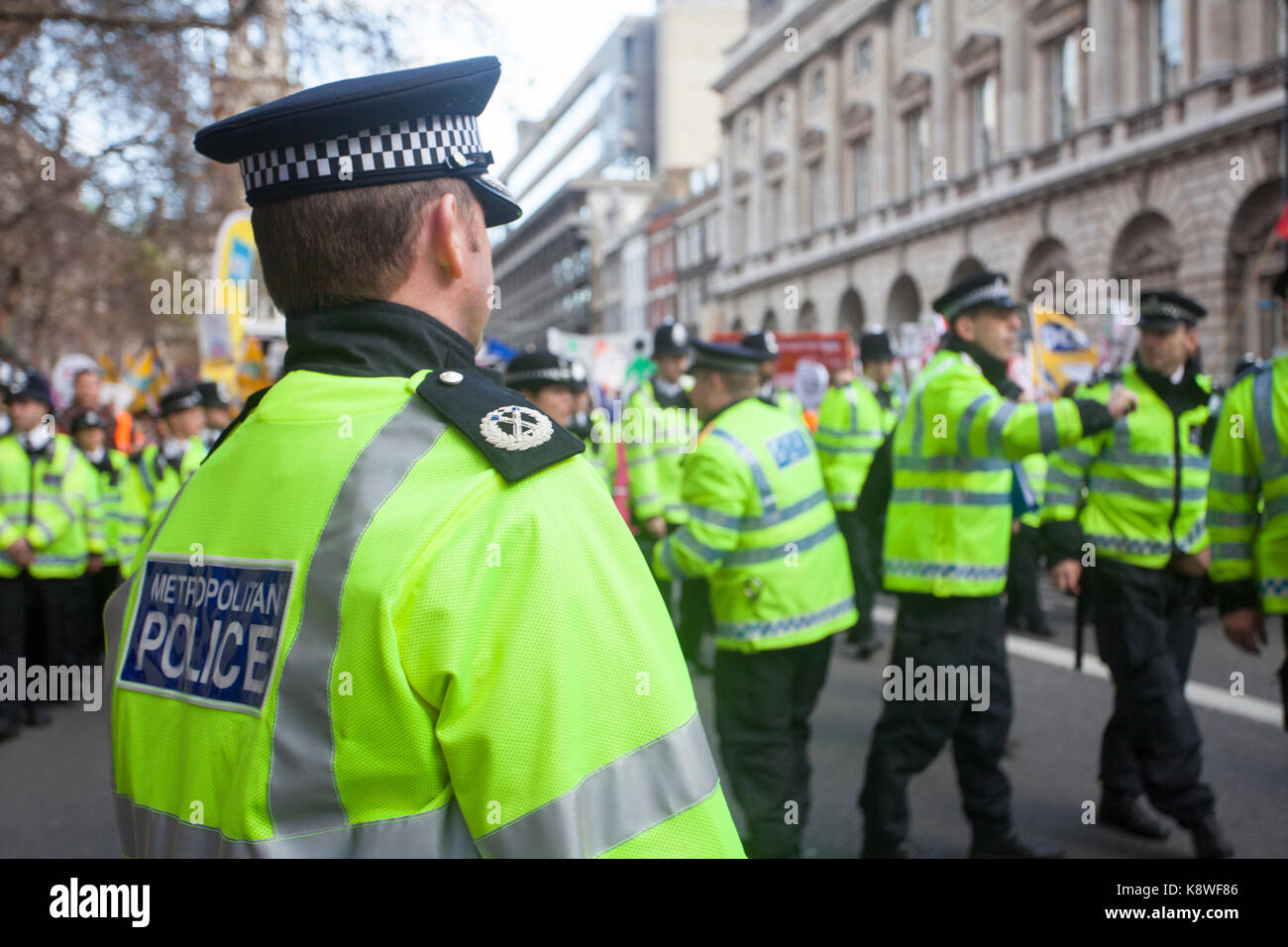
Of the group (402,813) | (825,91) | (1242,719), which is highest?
(825,91)

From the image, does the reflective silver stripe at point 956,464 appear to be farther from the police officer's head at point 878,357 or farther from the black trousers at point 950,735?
the police officer's head at point 878,357

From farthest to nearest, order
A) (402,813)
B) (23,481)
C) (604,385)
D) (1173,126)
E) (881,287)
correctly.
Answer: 1. (881,287)
2. (1173,126)
3. (604,385)
4. (23,481)
5. (402,813)

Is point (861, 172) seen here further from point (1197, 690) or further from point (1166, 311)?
point (1166, 311)

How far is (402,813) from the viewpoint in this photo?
124cm

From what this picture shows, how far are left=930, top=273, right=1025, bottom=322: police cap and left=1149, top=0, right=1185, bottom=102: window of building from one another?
868 inches

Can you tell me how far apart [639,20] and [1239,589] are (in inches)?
3316

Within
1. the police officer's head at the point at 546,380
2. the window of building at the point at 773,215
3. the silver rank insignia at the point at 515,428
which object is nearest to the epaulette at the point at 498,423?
the silver rank insignia at the point at 515,428

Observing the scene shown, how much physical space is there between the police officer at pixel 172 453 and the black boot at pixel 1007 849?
21.0 feet

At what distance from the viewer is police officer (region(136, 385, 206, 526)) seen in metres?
8.73

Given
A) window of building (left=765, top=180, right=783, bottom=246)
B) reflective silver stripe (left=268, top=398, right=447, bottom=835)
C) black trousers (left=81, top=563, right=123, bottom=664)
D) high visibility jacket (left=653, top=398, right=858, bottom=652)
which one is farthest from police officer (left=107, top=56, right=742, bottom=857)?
window of building (left=765, top=180, right=783, bottom=246)

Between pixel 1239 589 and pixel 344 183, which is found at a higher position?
pixel 344 183

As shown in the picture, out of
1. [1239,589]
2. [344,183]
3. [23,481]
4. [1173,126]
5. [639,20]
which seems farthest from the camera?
[639,20]
